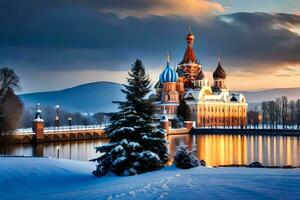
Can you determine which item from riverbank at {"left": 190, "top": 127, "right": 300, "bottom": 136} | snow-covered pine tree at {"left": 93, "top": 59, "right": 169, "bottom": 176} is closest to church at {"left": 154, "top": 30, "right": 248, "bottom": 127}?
riverbank at {"left": 190, "top": 127, "right": 300, "bottom": 136}

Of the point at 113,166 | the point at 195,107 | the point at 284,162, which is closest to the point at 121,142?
the point at 113,166

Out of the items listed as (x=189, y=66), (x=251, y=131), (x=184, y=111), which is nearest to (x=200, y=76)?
(x=189, y=66)

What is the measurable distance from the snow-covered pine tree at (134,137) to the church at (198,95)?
2311 inches

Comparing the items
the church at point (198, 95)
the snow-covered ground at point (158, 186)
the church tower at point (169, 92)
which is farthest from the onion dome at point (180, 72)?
the snow-covered ground at point (158, 186)

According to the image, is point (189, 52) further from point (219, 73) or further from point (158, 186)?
point (158, 186)

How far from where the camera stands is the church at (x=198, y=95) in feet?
261

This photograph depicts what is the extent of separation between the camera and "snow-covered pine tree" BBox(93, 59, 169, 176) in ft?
51.3

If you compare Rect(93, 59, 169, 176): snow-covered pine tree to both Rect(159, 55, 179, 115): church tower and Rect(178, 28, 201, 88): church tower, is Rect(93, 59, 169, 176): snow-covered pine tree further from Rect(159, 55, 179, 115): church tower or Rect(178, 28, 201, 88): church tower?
Rect(178, 28, 201, 88): church tower

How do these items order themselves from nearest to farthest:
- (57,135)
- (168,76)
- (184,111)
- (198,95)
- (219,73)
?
1. (57,135)
2. (184,111)
3. (168,76)
4. (198,95)
5. (219,73)

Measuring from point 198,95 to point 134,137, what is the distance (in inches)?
2675

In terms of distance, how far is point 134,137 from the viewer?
1659 centimetres

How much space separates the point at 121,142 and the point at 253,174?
5086mm

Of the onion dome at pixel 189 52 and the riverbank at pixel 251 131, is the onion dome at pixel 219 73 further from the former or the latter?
the riverbank at pixel 251 131

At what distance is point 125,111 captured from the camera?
1683cm
